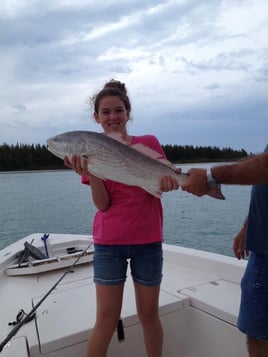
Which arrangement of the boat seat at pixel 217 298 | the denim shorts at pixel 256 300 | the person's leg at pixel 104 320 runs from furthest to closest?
the boat seat at pixel 217 298
the person's leg at pixel 104 320
the denim shorts at pixel 256 300

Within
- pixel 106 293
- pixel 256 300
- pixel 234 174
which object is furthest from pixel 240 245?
pixel 106 293

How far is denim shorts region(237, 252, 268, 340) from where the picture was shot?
2.15 metres

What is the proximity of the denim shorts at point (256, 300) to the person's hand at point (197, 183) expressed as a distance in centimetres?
52

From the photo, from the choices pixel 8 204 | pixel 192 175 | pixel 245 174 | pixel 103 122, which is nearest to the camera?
pixel 245 174

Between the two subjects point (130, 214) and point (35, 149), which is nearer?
point (130, 214)

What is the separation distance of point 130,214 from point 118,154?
459 millimetres

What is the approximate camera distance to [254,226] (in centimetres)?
228

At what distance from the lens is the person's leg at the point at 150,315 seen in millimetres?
2568

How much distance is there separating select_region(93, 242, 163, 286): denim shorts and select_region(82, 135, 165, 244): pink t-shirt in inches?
2.4

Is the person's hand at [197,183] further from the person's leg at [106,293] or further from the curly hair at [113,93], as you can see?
the curly hair at [113,93]

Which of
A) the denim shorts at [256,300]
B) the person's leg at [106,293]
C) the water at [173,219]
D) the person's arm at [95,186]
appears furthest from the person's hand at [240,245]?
the water at [173,219]

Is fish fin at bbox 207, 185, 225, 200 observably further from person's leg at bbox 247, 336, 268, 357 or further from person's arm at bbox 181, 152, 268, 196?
person's leg at bbox 247, 336, 268, 357

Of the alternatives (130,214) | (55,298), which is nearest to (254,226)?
(130,214)

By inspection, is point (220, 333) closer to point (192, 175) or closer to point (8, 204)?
point (192, 175)
